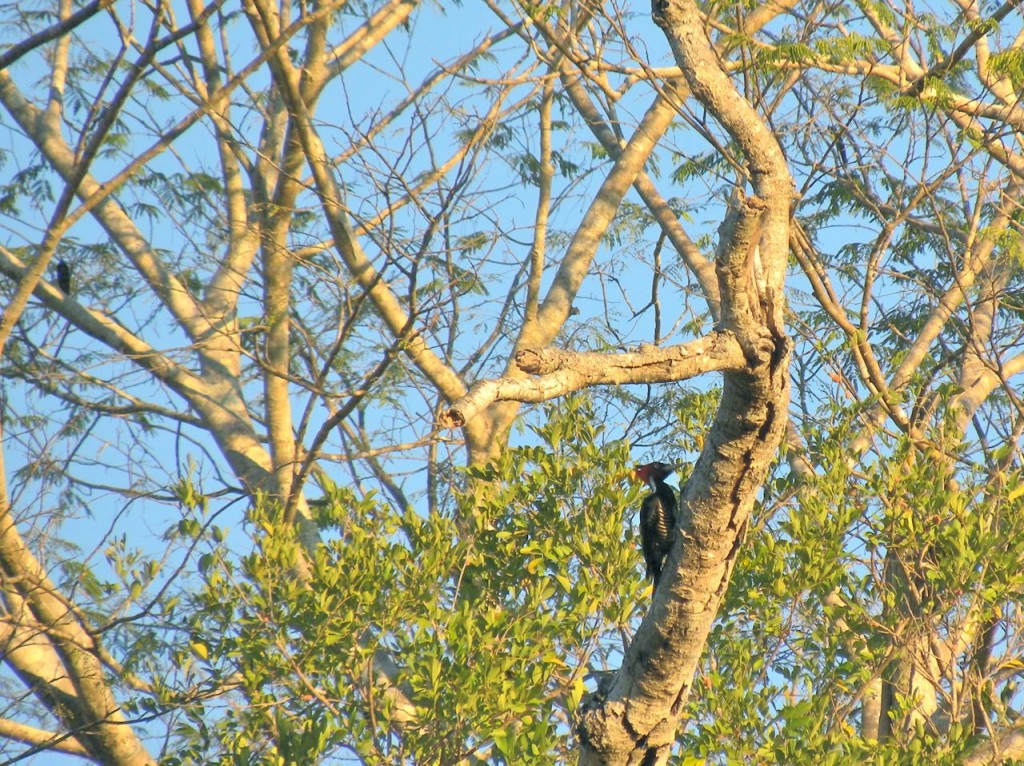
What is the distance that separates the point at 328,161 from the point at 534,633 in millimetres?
3195

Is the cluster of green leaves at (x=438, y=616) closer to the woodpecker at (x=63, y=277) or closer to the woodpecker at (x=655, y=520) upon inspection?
the woodpecker at (x=655, y=520)

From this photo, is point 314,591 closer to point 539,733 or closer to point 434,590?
point 434,590

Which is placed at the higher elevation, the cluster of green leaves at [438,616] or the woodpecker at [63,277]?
the woodpecker at [63,277]

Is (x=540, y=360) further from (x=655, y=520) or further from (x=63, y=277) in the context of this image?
(x=63, y=277)

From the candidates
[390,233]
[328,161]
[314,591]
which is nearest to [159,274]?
[328,161]

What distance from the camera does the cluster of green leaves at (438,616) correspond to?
364 cm

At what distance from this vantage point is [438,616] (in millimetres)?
3891

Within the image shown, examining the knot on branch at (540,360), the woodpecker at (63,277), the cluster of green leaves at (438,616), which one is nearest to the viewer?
the knot on branch at (540,360)

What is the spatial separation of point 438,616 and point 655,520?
32.6 inches

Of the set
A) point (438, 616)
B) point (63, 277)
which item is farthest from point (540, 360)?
point (63, 277)

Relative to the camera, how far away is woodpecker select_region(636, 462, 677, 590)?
405 cm

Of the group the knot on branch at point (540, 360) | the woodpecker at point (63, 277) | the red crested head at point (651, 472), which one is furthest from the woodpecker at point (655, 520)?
the woodpecker at point (63, 277)

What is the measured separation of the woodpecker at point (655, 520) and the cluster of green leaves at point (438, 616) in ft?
0.19

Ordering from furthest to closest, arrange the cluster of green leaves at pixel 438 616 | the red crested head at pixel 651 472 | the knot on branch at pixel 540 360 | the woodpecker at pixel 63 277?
the woodpecker at pixel 63 277
the red crested head at pixel 651 472
the cluster of green leaves at pixel 438 616
the knot on branch at pixel 540 360
